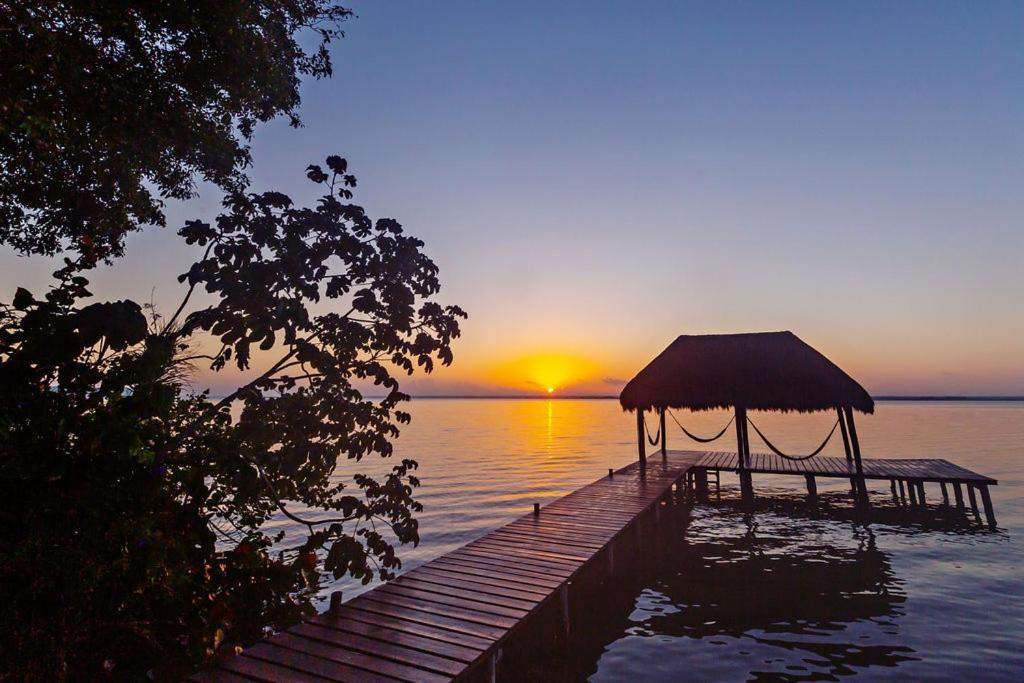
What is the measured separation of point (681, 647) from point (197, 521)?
625 cm

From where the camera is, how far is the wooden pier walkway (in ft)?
12.9

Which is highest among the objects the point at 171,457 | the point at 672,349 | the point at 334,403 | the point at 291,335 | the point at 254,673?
the point at 672,349

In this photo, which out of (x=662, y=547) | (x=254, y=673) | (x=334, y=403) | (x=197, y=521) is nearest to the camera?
(x=254, y=673)

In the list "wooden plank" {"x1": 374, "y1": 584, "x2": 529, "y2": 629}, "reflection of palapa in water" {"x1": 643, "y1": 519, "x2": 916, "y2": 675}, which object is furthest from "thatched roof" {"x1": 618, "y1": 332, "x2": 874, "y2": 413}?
"wooden plank" {"x1": 374, "y1": 584, "x2": 529, "y2": 629}

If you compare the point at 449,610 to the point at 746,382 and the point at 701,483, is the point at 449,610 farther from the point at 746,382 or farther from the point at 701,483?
the point at 701,483

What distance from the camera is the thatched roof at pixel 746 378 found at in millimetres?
15312

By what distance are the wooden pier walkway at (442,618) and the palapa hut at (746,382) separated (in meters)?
8.32

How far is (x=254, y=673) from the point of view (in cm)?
377

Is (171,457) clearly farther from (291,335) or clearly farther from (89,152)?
(89,152)

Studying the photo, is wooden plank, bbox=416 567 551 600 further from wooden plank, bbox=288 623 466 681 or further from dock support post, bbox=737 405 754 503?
dock support post, bbox=737 405 754 503

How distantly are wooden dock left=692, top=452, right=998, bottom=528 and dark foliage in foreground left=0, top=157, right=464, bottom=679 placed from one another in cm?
1402

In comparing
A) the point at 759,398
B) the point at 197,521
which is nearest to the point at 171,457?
the point at 197,521

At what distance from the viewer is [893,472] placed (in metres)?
14.4

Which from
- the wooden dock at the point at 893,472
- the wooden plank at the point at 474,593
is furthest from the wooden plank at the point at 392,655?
the wooden dock at the point at 893,472
